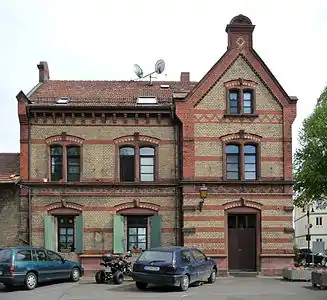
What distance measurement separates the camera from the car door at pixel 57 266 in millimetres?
21672

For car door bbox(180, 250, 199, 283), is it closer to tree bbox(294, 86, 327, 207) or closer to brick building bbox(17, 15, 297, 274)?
brick building bbox(17, 15, 297, 274)

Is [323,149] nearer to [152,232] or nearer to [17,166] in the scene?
[152,232]

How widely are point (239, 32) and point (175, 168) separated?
7717 millimetres

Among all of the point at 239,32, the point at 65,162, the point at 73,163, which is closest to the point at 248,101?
the point at 239,32

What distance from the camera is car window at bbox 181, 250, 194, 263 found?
20109mm

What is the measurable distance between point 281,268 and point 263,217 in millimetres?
2602

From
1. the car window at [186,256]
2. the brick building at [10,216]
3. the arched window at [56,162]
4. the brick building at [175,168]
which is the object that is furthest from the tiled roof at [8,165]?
the car window at [186,256]

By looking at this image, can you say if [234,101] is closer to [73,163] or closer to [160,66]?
[160,66]

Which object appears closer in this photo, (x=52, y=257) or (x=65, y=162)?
(x=52, y=257)

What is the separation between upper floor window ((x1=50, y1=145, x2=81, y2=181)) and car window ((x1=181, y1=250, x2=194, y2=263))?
27.4 feet

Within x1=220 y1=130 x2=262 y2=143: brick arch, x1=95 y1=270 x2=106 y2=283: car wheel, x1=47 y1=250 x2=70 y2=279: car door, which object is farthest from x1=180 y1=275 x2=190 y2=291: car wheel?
x1=220 y1=130 x2=262 y2=143: brick arch

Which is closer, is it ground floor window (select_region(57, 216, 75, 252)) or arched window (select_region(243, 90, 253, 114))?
ground floor window (select_region(57, 216, 75, 252))

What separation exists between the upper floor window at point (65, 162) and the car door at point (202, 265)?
8123 mm

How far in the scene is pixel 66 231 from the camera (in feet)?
87.4
